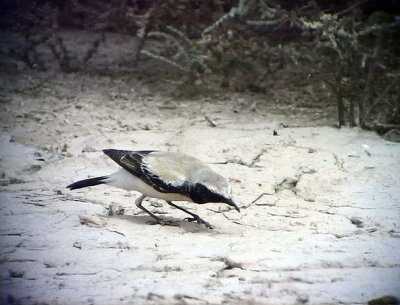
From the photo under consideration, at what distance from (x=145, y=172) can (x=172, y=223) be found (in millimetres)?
441

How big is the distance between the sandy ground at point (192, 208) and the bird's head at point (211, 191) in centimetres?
25

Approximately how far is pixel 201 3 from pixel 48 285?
6231mm

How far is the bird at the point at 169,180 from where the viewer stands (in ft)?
12.9

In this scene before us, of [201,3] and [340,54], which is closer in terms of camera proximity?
[340,54]

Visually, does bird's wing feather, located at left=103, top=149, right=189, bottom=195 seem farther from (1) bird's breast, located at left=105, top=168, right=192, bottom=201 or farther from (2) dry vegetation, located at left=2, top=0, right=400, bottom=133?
(2) dry vegetation, located at left=2, top=0, right=400, bottom=133

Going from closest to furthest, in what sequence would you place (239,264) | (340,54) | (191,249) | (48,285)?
(48,285), (239,264), (191,249), (340,54)

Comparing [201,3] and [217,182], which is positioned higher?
[201,3]

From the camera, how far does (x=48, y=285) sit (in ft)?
9.36

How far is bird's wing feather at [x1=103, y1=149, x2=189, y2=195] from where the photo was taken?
13.2 ft

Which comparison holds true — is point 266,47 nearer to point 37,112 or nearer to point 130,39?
point 130,39

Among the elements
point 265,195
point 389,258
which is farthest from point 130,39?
point 389,258

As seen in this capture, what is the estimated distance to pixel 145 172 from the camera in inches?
165

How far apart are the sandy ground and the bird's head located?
0.25 m

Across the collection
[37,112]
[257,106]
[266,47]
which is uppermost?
[266,47]
